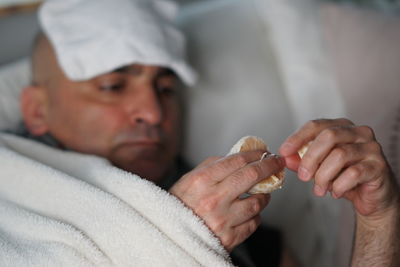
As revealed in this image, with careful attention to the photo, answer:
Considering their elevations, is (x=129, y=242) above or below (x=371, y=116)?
below

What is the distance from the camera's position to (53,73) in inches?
40.1

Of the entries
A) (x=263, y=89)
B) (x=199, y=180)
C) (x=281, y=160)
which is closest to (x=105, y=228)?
(x=199, y=180)

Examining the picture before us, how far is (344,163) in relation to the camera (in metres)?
0.60

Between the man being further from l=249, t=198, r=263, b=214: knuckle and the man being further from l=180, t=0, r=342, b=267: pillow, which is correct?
l=180, t=0, r=342, b=267: pillow

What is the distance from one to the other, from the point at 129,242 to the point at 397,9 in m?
0.89

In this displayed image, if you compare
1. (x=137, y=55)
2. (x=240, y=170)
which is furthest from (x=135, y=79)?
(x=240, y=170)

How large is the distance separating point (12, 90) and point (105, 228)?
650 mm

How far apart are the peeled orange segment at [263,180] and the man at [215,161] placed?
0.04 feet

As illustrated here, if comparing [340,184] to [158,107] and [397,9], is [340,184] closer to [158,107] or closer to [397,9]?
[158,107]

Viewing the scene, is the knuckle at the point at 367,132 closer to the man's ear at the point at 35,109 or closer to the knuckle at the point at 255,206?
the knuckle at the point at 255,206

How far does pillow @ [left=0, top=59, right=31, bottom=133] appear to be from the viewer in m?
1.09

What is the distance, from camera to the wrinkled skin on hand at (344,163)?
60 centimetres

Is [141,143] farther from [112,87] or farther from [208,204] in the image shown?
[208,204]

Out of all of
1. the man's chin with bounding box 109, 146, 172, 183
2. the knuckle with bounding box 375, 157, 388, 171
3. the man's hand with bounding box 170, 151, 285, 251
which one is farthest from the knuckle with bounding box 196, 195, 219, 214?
the man's chin with bounding box 109, 146, 172, 183
